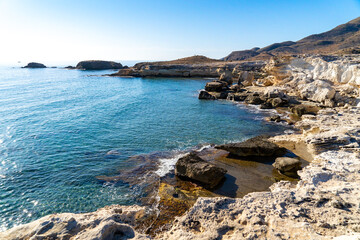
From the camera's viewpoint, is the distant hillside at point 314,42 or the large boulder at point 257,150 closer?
the large boulder at point 257,150

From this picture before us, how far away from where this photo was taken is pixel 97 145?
19.0 m

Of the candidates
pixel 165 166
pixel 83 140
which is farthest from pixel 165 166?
pixel 83 140

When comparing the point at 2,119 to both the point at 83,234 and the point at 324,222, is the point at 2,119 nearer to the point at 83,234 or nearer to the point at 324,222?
the point at 83,234

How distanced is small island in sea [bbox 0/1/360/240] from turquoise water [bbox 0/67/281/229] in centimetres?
10

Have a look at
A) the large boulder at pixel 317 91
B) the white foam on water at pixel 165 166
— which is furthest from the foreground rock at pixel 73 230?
the large boulder at pixel 317 91

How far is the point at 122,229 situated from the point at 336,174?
1105 centimetres

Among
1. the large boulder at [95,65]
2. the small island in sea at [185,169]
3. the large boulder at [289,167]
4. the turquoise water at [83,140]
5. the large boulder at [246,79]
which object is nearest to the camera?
the small island in sea at [185,169]

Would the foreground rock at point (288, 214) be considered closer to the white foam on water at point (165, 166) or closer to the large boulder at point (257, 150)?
the large boulder at point (257, 150)

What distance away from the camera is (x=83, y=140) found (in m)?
20.0

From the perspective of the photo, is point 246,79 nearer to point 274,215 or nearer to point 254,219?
point 274,215

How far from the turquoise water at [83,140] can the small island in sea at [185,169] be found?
0.10 m

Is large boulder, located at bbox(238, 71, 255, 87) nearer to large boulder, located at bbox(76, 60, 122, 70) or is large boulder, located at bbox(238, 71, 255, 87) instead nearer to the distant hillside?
the distant hillside

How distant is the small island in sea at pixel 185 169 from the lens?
276 inches

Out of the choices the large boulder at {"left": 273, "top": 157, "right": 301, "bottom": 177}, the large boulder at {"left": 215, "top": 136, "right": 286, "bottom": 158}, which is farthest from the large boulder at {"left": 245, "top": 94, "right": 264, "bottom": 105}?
the large boulder at {"left": 273, "top": 157, "right": 301, "bottom": 177}
